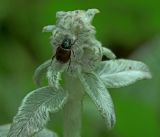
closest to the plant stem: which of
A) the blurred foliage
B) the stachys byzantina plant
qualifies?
the stachys byzantina plant

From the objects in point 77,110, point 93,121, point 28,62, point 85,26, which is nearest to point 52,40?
point 85,26

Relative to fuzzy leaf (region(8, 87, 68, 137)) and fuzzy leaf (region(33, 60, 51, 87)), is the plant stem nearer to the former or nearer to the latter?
fuzzy leaf (region(8, 87, 68, 137))

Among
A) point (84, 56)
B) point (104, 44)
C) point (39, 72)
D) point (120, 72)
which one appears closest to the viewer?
point (84, 56)

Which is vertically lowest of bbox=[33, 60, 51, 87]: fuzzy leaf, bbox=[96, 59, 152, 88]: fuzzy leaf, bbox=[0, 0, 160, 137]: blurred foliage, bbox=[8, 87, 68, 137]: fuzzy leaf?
bbox=[0, 0, 160, 137]: blurred foliage

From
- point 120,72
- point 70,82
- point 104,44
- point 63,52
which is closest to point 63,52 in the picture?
point 63,52

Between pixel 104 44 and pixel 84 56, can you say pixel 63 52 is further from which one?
pixel 104 44

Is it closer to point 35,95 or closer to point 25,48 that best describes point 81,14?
point 35,95

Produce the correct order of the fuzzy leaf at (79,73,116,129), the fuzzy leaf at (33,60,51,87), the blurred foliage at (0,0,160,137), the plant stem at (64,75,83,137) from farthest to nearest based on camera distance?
the blurred foliage at (0,0,160,137)
the fuzzy leaf at (33,60,51,87)
the plant stem at (64,75,83,137)
the fuzzy leaf at (79,73,116,129)
